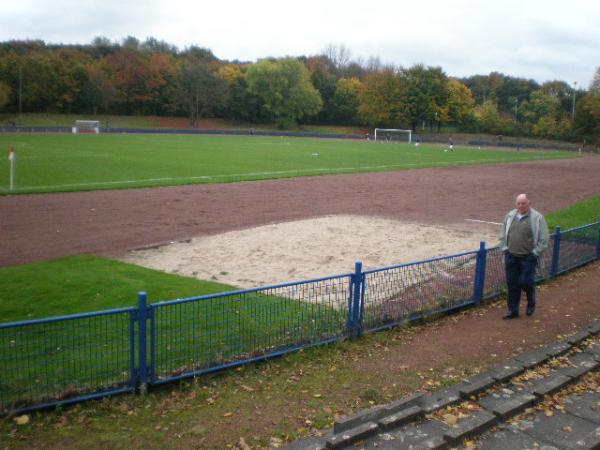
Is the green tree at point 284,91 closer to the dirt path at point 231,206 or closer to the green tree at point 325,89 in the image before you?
the green tree at point 325,89

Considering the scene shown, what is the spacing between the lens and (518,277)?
32.2 feet

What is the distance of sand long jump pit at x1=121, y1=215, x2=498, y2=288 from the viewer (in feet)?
42.1

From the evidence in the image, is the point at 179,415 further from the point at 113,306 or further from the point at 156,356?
the point at 113,306

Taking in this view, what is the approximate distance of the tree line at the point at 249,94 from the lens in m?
96.4

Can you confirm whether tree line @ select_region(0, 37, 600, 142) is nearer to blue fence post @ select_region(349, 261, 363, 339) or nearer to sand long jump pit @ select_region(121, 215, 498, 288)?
sand long jump pit @ select_region(121, 215, 498, 288)

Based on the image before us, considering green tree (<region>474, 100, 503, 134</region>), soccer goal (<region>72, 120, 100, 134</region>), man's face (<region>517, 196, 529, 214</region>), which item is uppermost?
green tree (<region>474, 100, 503, 134</region>)

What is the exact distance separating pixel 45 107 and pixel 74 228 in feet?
295

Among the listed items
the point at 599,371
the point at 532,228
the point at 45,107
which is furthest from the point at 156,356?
the point at 45,107

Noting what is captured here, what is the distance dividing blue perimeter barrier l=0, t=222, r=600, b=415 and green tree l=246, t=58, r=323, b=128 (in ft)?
318

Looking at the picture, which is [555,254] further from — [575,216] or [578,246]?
[575,216]

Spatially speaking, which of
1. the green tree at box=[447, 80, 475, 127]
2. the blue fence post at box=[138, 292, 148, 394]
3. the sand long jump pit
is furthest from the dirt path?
the green tree at box=[447, 80, 475, 127]

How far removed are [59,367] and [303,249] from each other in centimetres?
867

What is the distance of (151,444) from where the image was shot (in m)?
5.54

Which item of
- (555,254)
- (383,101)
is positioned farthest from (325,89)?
(555,254)
